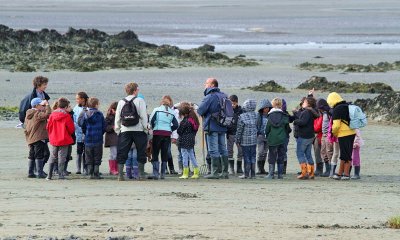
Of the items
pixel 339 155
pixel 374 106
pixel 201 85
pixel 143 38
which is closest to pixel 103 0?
pixel 143 38

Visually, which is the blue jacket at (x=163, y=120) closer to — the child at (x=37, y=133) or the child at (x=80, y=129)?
the child at (x=80, y=129)

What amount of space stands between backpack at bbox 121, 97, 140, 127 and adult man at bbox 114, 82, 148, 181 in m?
0.06

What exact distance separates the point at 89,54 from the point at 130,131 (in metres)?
31.6

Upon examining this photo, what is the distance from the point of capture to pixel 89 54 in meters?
47.2

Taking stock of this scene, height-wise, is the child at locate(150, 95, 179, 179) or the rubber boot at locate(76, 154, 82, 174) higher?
the child at locate(150, 95, 179, 179)

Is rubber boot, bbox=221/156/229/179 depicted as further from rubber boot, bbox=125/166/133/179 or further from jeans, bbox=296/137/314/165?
rubber boot, bbox=125/166/133/179

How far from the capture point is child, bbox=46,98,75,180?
1622 centimetres

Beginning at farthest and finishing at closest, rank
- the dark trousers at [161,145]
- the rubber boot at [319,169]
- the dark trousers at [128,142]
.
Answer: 1. the rubber boot at [319,169]
2. the dark trousers at [161,145]
3. the dark trousers at [128,142]

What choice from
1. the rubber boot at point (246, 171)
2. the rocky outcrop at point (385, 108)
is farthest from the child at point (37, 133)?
the rocky outcrop at point (385, 108)

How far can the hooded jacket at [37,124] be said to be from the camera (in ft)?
53.9

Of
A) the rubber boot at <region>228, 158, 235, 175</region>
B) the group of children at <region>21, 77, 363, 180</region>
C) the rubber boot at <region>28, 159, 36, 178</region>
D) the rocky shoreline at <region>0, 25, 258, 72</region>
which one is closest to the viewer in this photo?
the group of children at <region>21, 77, 363, 180</region>

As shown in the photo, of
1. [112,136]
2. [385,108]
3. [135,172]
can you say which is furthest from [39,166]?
[385,108]

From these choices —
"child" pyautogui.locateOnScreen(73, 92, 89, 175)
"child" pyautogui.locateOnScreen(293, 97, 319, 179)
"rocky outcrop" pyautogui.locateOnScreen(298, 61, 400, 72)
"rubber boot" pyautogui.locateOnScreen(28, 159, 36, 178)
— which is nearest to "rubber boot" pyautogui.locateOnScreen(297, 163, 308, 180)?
"child" pyautogui.locateOnScreen(293, 97, 319, 179)

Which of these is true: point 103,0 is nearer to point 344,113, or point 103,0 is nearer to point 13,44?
point 13,44
